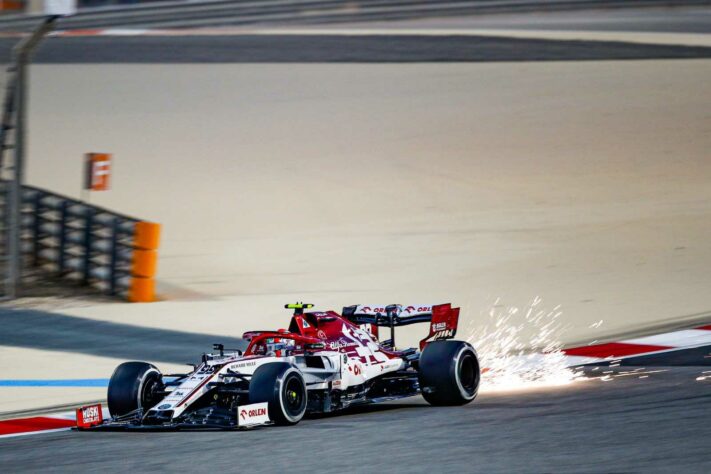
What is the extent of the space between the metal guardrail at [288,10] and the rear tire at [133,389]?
24.1m

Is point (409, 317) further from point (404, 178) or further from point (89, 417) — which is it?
point (404, 178)

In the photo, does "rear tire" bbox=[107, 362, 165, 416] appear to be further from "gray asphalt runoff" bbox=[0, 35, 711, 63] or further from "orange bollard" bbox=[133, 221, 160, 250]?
"gray asphalt runoff" bbox=[0, 35, 711, 63]

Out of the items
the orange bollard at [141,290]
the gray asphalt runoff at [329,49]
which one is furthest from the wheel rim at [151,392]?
the gray asphalt runoff at [329,49]

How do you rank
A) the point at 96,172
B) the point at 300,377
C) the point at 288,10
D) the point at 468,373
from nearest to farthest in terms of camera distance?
the point at 300,377
the point at 468,373
the point at 96,172
the point at 288,10

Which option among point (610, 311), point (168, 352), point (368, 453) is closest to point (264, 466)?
point (368, 453)

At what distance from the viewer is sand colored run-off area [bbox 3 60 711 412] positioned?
1498cm

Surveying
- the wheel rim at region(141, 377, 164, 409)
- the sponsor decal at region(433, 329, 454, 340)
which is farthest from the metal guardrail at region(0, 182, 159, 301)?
the wheel rim at region(141, 377, 164, 409)

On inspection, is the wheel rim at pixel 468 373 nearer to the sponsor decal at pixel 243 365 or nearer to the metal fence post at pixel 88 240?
the sponsor decal at pixel 243 365

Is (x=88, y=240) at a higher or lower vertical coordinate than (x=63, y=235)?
lower

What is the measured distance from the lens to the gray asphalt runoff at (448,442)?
7.00m

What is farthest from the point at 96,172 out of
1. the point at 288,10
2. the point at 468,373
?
the point at 288,10

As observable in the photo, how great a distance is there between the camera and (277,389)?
817 cm

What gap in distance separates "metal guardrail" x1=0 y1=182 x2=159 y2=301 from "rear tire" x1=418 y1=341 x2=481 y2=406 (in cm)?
633

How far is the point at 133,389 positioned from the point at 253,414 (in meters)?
1.10
